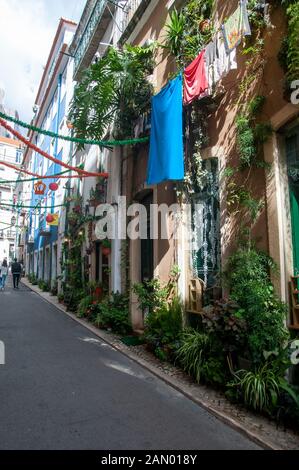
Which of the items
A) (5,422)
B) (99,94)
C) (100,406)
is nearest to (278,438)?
(100,406)

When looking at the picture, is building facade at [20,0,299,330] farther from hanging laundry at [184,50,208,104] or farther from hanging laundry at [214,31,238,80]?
hanging laundry at [184,50,208,104]

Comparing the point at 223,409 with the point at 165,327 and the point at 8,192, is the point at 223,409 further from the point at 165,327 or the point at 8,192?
the point at 8,192

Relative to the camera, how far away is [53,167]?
2302cm

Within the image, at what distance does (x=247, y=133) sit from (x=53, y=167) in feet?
64.7

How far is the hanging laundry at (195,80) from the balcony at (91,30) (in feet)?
24.9

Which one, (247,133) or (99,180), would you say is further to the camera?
(99,180)

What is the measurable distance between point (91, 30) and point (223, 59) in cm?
1015

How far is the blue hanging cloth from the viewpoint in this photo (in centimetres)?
629

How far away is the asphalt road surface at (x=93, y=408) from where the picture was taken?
3.46 metres

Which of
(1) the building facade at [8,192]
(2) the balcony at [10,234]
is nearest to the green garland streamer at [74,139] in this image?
(1) the building facade at [8,192]

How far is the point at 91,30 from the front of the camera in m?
13.8

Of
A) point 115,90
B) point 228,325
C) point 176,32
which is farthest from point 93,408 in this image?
point 115,90

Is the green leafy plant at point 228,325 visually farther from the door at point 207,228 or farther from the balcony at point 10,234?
the balcony at point 10,234
